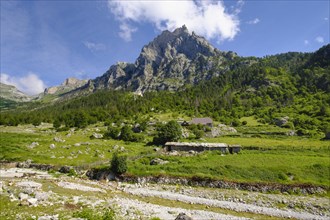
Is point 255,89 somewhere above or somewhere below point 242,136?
above

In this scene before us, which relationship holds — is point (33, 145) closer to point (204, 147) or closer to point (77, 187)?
point (77, 187)

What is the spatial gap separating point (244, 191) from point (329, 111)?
10032 cm

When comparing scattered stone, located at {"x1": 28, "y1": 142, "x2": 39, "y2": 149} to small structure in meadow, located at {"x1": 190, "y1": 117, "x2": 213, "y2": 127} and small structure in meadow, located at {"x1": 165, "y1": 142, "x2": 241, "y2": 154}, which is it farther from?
small structure in meadow, located at {"x1": 190, "y1": 117, "x2": 213, "y2": 127}

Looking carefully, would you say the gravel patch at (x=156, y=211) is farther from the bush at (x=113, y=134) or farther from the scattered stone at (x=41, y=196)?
the bush at (x=113, y=134)

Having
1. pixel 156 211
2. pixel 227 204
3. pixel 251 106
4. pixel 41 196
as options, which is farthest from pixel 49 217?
pixel 251 106

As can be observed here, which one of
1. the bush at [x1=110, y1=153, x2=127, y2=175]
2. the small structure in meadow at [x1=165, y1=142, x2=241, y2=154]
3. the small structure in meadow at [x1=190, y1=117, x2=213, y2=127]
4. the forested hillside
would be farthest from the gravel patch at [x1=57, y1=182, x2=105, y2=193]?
the forested hillside

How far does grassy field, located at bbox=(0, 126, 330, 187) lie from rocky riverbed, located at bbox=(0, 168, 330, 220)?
4.74 metres

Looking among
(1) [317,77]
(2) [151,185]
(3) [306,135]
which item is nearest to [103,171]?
(2) [151,185]

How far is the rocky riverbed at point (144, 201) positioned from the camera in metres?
27.3

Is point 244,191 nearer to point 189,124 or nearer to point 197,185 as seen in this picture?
point 197,185

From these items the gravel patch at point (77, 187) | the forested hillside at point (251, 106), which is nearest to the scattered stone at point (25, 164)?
the gravel patch at point (77, 187)

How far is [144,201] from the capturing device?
35688 millimetres

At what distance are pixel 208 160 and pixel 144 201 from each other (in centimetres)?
2115

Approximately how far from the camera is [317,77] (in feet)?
578
